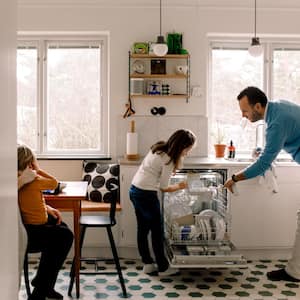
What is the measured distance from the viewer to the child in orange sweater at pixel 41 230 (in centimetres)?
308

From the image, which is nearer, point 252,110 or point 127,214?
point 252,110

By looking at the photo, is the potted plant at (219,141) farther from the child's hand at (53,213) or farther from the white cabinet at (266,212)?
the child's hand at (53,213)

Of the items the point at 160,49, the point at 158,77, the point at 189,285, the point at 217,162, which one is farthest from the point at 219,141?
the point at 189,285

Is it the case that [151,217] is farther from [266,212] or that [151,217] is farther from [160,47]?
[160,47]

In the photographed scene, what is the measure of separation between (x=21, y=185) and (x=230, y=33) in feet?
8.79

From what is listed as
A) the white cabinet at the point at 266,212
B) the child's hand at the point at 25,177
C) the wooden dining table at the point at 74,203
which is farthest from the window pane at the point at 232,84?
the child's hand at the point at 25,177

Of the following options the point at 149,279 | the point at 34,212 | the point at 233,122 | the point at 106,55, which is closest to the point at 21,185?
the point at 34,212

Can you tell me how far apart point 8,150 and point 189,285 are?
2.76 meters

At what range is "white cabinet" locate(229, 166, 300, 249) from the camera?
434cm

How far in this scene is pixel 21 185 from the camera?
307 cm

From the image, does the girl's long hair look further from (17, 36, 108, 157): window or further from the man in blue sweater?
(17, 36, 108, 157): window

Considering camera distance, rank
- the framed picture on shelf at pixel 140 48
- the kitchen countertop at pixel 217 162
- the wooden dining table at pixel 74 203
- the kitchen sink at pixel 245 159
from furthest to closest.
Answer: the framed picture on shelf at pixel 140 48 < the kitchen sink at pixel 245 159 < the kitchen countertop at pixel 217 162 < the wooden dining table at pixel 74 203

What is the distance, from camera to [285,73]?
4.99 m

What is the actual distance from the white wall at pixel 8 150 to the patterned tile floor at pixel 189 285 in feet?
7.32
